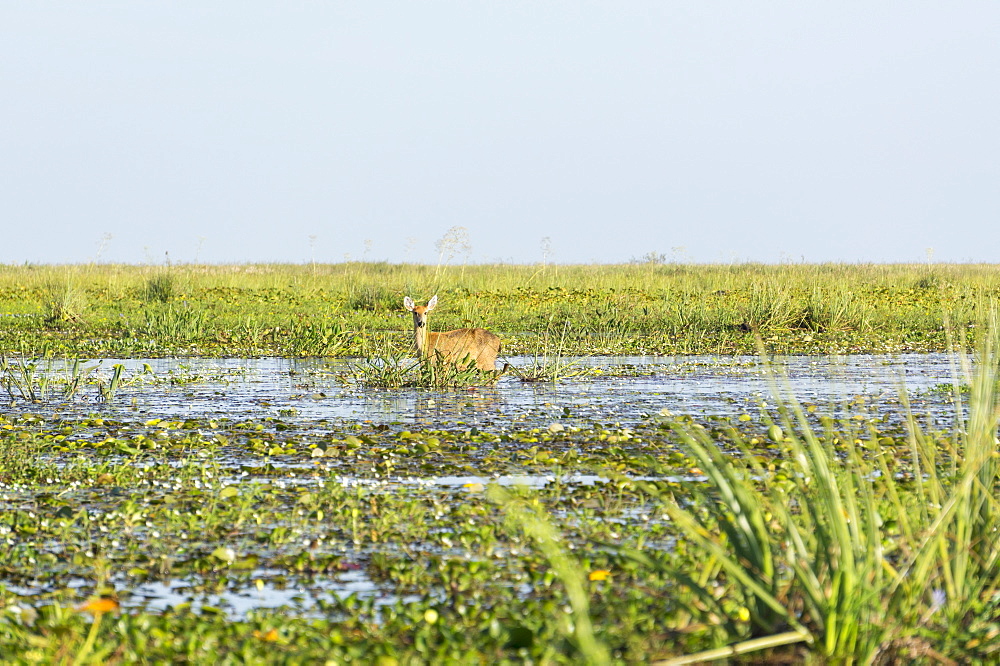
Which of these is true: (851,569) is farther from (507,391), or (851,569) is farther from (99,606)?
(507,391)

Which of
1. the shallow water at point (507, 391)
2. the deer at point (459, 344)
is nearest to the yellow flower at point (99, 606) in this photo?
the shallow water at point (507, 391)

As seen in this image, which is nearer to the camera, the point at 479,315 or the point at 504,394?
the point at 504,394

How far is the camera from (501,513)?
685 centimetres

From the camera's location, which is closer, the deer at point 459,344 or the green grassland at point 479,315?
the deer at point 459,344

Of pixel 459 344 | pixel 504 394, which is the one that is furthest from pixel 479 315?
pixel 504 394

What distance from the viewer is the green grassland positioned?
18625 mm

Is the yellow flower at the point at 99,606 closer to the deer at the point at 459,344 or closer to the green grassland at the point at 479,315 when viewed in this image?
the deer at the point at 459,344

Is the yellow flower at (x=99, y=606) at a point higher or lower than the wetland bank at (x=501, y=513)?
lower

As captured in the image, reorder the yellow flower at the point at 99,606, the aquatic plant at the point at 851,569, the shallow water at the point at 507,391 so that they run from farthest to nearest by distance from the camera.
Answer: the shallow water at the point at 507,391 → the yellow flower at the point at 99,606 → the aquatic plant at the point at 851,569

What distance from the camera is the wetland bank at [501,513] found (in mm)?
4395

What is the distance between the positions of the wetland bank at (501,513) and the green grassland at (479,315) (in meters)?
1.67

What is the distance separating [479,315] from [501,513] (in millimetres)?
16895

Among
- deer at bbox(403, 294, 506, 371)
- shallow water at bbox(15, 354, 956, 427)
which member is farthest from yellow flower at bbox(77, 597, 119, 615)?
deer at bbox(403, 294, 506, 371)

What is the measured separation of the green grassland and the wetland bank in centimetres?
167
